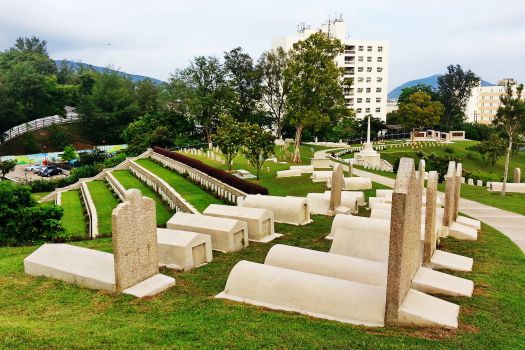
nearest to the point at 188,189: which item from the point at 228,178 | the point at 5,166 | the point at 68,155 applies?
the point at 228,178

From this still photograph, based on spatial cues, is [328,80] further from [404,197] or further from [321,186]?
[404,197]

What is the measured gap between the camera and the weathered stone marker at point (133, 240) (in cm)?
1053

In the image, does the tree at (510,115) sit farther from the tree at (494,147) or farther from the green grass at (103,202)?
the green grass at (103,202)

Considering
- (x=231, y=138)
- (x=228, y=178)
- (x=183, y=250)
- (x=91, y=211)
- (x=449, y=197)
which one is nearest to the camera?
(x=183, y=250)

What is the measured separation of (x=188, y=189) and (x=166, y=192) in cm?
176

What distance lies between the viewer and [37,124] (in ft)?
247

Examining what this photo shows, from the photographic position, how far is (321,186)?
27234 millimetres

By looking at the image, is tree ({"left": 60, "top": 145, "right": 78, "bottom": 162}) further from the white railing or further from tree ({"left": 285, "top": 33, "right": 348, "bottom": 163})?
tree ({"left": 285, "top": 33, "right": 348, "bottom": 163})

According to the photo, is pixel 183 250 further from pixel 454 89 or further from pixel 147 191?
pixel 454 89

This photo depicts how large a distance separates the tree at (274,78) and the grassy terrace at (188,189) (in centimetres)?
2611

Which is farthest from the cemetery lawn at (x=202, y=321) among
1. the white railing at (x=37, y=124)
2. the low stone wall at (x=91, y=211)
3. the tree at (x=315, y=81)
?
the white railing at (x=37, y=124)

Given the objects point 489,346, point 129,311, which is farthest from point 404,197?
point 129,311

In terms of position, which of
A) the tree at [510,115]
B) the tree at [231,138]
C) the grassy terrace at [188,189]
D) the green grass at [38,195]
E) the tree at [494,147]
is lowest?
the green grass at [38,195]

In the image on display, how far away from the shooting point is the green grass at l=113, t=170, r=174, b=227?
24466mm
